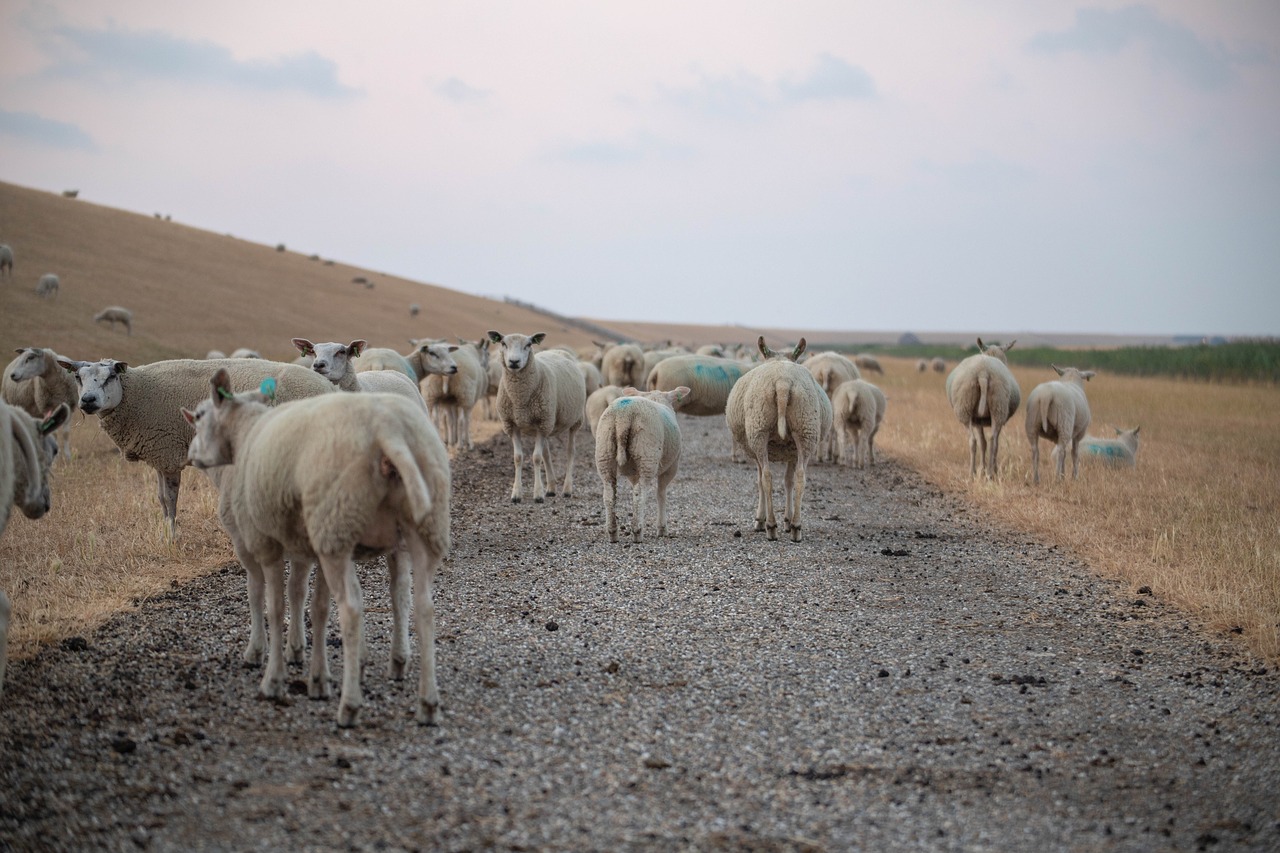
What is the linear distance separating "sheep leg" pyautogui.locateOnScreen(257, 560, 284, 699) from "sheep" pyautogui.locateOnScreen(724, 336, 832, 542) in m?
5.97

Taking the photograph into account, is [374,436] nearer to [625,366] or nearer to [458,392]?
[458,392]

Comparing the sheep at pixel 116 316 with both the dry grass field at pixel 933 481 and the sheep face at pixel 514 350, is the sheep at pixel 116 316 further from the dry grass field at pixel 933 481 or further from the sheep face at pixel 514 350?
the sheep face at pixel 514 350

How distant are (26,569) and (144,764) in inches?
190

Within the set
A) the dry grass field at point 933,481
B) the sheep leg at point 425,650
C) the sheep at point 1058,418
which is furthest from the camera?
the sheep at point 1058,418

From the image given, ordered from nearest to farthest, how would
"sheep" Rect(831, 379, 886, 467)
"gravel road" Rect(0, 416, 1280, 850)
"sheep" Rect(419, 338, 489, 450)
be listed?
"gravel road" Rect(0, 416, 1280, 850)
"sheep" Rect(831, 379, 886, 467)
"sheep" Rect(419, 338, 489, 450)

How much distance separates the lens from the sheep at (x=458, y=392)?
58.9 ft

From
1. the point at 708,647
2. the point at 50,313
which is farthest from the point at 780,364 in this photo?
the point at 50,313

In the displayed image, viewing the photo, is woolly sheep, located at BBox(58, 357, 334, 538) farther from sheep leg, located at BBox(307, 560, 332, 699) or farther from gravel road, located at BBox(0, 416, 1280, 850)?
sheep leg, located at BBox(307, 560, 332, 699)

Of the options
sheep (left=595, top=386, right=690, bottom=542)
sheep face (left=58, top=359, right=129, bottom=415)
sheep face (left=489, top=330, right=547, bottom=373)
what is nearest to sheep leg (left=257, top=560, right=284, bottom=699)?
sheep face (left=58, top=359, right=129, bottom=415)

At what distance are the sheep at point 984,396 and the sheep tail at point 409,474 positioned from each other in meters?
11.3

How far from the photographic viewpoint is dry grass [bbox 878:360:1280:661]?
8305mm

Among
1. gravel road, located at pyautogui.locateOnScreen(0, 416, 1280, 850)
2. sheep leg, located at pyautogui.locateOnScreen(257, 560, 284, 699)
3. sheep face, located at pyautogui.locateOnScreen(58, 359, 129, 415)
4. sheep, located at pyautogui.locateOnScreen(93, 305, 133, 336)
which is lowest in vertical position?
gravel road, located at pyautogui.locateOnScreen(0, 416, 1280, 850)

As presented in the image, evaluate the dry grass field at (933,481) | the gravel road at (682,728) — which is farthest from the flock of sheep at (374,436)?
the dry grass field at (933,481)

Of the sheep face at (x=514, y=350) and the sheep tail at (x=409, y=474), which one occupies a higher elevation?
Answer: the sheep face at (x=514, y=350)
